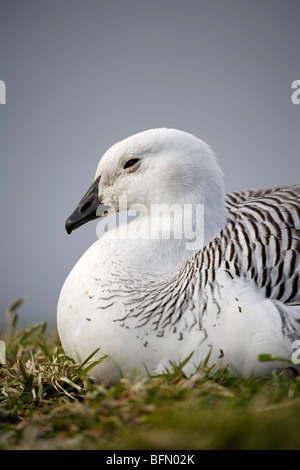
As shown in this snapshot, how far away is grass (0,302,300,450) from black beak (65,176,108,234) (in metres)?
1.34

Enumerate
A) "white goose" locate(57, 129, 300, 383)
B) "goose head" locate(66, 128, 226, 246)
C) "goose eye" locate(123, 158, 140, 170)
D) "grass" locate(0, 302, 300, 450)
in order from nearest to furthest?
1. "grass" locate(0, 302, 300, 450)
2. "white goose" locate(57, 129, 300, 383)
3. "goose head" locate(66, 128, 226, 246)
4. "goose eye" locate(123, 158, 140, 170)

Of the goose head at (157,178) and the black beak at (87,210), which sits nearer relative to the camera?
the goose head at (157,178)

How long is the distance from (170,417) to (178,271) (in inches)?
65.5

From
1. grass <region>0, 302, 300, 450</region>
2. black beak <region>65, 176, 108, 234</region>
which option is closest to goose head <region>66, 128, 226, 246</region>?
black beak <region>65, 176, 108, 234</region>

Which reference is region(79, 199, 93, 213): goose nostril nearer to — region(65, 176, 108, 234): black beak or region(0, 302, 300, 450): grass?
region(65, 176, 108, 234): black beak

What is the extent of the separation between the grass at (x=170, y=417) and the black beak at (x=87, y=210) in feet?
4.41

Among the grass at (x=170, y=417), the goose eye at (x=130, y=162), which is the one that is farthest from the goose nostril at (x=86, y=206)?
the grass at (x=170, y=417)

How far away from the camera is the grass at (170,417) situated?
219 cm

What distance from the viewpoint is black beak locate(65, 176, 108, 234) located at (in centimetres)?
433

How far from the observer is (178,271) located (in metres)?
3.94

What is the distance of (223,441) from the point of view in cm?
217

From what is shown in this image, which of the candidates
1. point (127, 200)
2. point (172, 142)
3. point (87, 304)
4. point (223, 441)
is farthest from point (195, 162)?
Answer: point (223, 441)

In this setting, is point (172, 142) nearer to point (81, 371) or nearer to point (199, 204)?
point (199, 204)

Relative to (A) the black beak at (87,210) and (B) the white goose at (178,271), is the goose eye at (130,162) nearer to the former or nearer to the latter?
(B) the white goose at (178,271)
